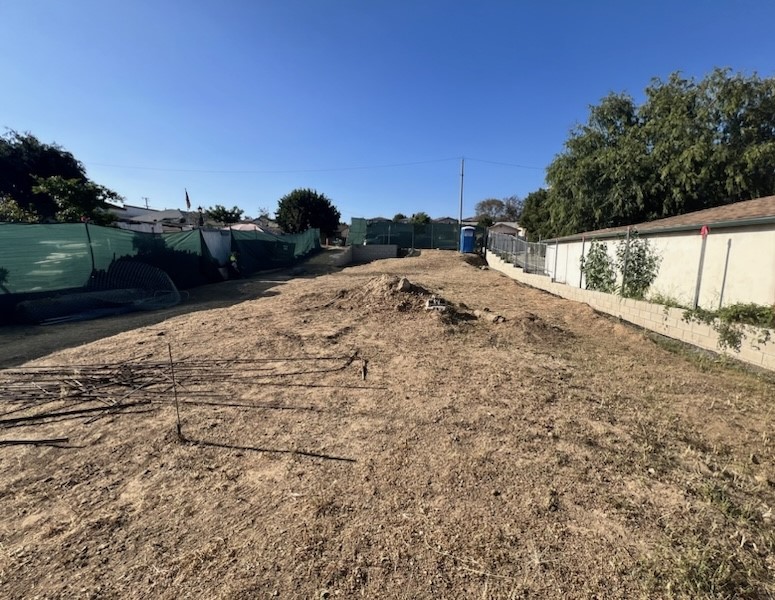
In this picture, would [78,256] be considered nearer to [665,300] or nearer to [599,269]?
[665,300]

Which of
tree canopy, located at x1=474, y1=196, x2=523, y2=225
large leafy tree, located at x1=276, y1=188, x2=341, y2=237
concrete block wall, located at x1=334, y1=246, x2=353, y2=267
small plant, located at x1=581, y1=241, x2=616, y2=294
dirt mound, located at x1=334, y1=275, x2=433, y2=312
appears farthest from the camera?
tree canopy, located at x1=474, y1=196, x2=523, y2=225

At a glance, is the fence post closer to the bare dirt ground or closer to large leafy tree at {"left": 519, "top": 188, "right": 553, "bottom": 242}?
the bare dirt ground

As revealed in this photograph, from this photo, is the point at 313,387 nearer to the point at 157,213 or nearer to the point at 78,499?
the point at 78,499

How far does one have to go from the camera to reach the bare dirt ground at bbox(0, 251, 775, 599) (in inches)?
69.1

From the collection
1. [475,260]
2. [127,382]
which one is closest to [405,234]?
[475,260]

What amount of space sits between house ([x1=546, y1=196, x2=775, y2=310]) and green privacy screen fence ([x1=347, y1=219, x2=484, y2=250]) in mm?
15496

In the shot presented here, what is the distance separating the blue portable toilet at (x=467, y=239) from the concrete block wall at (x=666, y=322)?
1127 centimetres

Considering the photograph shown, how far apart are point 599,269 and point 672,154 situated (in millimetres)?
9566

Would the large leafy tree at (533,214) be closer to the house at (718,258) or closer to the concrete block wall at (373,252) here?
the concrete block wall at (373,252)

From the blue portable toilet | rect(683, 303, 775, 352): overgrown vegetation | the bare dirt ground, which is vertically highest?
the blue portable toilet

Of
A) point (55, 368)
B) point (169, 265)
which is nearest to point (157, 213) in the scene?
point (169, 265)

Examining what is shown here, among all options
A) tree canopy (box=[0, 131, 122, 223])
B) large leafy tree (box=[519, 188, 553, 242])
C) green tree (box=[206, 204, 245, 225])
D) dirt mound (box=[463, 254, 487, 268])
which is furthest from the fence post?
green tree (box=[206, 204, 245, 225])

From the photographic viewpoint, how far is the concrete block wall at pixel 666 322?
5208 millimetres

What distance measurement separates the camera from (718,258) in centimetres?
650
